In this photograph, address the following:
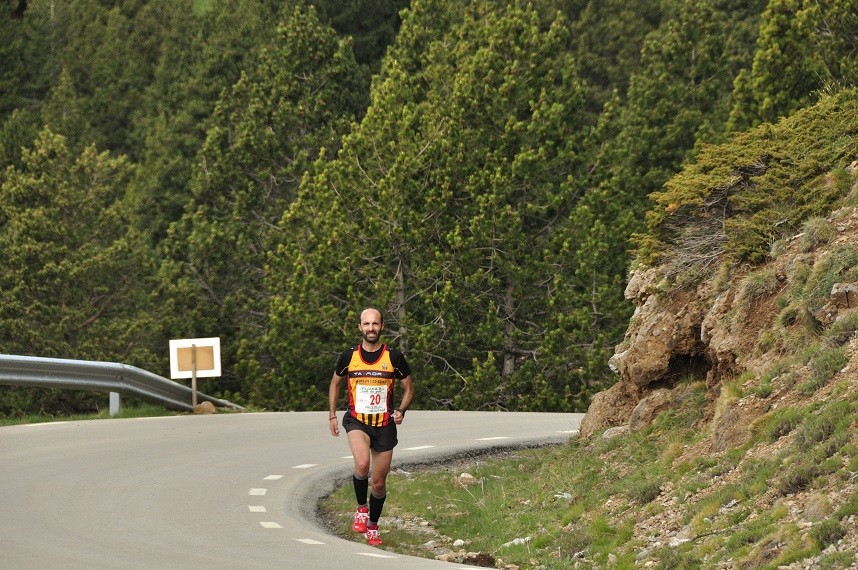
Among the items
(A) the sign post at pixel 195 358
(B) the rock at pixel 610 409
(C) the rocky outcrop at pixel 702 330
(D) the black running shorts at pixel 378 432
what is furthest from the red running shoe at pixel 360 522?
(A) the sign post at pixel 195 358

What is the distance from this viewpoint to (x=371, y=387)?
12.9 metres

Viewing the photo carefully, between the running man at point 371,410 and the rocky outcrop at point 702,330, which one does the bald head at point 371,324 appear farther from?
the rocky outcrop at point 702,330

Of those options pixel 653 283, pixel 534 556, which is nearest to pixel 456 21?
pixel 653 283

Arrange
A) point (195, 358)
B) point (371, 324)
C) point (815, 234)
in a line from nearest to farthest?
point (371, 324) < point (815, 234) < point (195, 358)

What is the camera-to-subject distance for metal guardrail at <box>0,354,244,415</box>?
2102 centimetres

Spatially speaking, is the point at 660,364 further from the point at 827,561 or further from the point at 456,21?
the point at 456,21

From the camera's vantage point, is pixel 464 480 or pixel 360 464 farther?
pixel 464 480

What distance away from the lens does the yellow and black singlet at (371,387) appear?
1278 centimetres

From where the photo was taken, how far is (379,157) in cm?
4650

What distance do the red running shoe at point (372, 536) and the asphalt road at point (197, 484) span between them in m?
0.32

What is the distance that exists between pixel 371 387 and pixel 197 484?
3.40m

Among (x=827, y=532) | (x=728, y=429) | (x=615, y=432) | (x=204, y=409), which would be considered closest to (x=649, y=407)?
(x=615, y=432)

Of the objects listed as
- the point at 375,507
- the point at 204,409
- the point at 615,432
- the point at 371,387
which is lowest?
the point at 204,409

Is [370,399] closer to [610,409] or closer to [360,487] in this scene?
[360,487]
